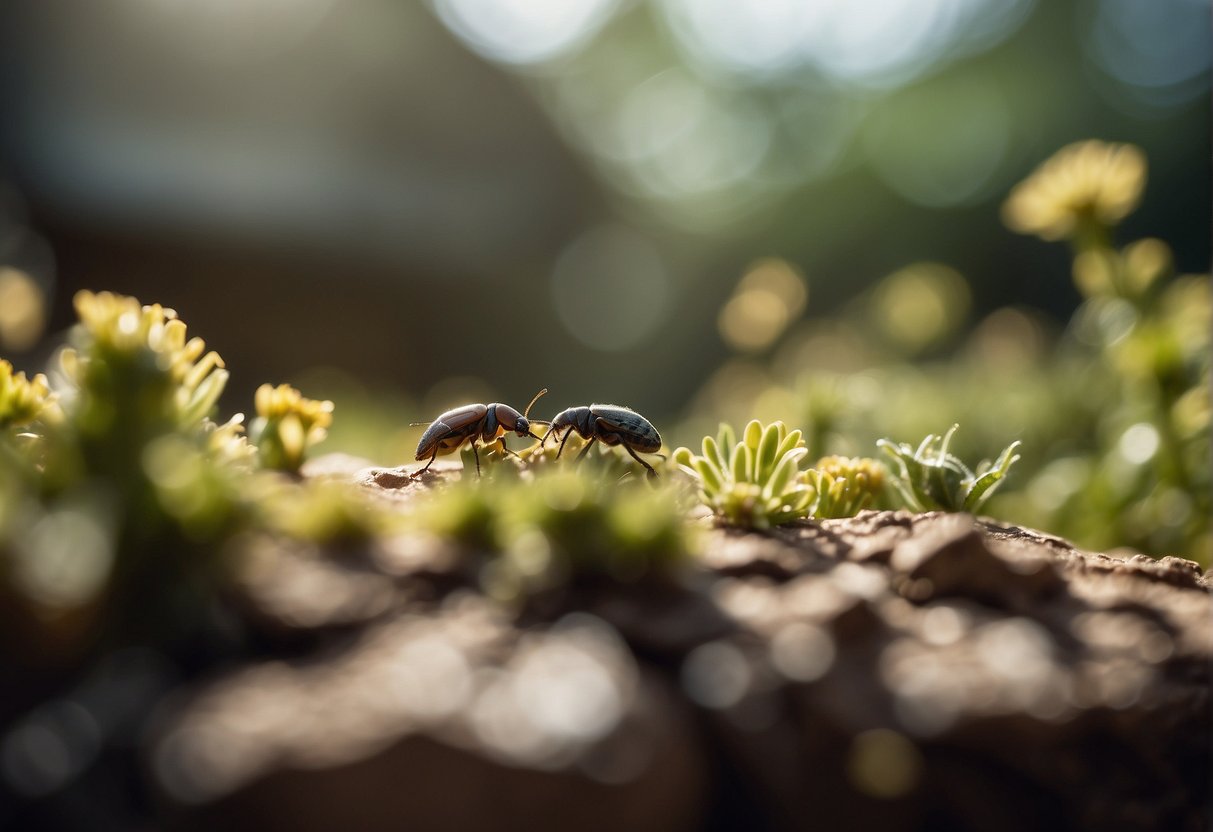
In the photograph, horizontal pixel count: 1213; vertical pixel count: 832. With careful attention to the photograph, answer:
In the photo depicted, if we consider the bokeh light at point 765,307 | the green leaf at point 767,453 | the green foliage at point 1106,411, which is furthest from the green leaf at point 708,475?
the bokeh light at point 765,307

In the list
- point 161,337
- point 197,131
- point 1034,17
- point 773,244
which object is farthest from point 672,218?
point 161,337

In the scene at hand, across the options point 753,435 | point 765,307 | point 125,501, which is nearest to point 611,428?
point 753,435

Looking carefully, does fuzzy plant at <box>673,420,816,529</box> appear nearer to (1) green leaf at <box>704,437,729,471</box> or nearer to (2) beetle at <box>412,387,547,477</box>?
(1) green leaf at <box>704,437,729,471</box>

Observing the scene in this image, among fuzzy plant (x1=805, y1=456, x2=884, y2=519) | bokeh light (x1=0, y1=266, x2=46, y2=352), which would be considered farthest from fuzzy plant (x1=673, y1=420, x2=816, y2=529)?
bokeh light (x1=0, y1=266, x2=46, y2=352)

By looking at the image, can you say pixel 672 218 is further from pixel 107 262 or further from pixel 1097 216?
pixel 1097 216

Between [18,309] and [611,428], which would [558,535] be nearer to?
[611,428]

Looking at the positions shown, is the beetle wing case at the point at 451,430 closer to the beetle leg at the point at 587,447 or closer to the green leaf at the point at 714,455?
the beetle leg at the point at 587,447
